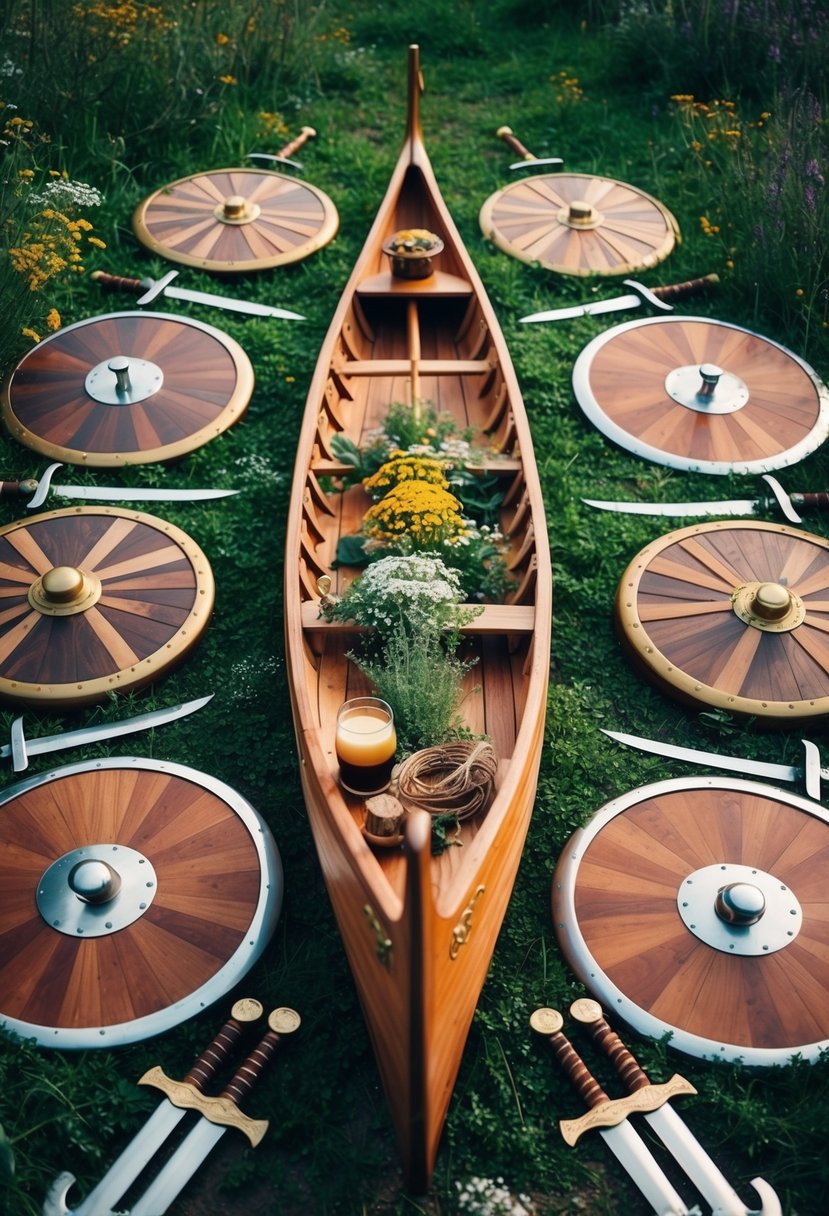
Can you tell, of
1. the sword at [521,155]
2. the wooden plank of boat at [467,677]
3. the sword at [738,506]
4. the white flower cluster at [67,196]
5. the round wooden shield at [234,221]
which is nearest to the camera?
the wooden plank of boat at [467,677]

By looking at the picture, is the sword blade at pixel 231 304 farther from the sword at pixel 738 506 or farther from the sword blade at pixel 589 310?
the sword at pixel 738 506

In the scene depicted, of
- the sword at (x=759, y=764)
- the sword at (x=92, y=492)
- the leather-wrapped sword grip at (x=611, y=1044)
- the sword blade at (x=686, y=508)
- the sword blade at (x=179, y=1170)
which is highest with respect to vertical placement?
the sword blade at (x=686, y=508)

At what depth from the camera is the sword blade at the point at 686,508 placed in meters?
5.65

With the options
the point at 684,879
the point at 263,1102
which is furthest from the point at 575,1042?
the point at 263,1102

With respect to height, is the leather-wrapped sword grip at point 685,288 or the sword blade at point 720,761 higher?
the leather-wrapped sword grip at point 685,288

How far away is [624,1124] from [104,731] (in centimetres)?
265

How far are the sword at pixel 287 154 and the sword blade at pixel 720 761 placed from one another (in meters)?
6.09

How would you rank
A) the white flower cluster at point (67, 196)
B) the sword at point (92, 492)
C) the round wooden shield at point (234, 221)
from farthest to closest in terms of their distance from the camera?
the round wooden shield at point (234, 221), the white flower cluster at point (67, 196), the sword at point (92, 492)

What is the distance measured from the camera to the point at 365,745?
363 centimetres

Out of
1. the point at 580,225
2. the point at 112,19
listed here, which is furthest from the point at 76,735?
the point at 112,19

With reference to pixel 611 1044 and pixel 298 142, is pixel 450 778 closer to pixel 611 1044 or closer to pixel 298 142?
pixel 611 1044

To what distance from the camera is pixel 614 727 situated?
4773 millimetres

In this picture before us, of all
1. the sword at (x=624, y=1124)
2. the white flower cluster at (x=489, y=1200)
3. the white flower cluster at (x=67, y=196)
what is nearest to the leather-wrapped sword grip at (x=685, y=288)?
the white flower cluster at (x=67, y=196)

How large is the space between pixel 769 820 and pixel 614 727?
0.86 meters
